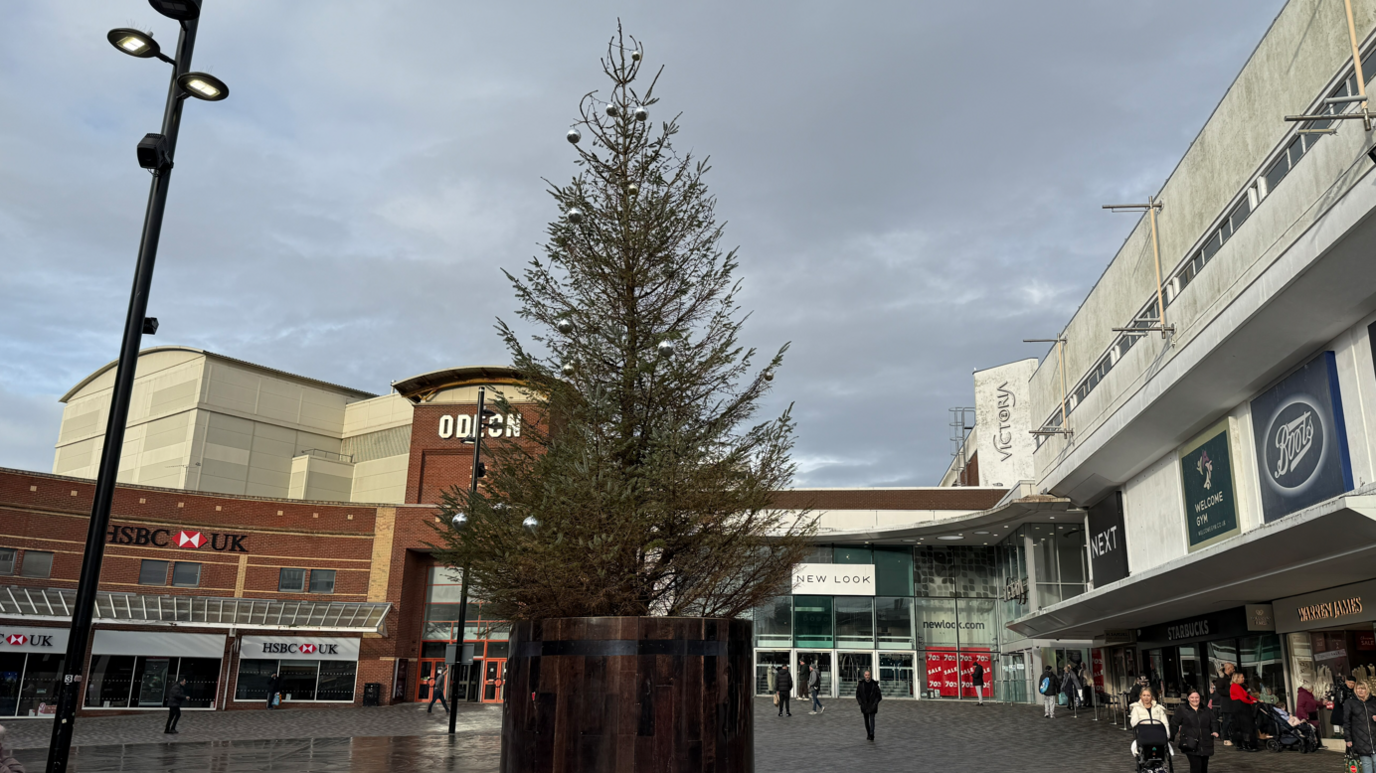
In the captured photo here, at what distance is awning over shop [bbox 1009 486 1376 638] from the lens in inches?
574

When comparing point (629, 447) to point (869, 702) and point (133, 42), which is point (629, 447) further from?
point (869, 702)

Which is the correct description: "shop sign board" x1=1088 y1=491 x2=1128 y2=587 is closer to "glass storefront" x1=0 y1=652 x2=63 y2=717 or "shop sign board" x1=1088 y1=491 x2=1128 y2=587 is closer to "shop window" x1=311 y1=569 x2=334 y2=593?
"shop window" x1=311 y1=569 x2=334 y2=593

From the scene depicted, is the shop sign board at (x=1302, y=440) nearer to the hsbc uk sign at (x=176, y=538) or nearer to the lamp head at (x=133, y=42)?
the lamp head at (x=133, y=42)

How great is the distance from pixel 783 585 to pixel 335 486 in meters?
54.5

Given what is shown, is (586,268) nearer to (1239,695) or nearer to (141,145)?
(141,145)

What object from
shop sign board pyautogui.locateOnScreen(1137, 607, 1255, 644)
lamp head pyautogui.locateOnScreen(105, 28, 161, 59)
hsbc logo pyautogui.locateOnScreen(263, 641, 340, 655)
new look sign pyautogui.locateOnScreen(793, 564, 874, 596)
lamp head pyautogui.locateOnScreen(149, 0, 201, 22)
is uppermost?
lamp head pyautogui.locateOnScreen(149, 0, 201, 22)

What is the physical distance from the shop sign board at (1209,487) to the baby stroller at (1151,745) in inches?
464

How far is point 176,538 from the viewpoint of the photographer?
3775 cm

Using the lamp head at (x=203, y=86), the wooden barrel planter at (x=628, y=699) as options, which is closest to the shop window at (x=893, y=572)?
the wooden barrel planter at (x=628, y=699)

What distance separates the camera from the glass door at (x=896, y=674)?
4088cm

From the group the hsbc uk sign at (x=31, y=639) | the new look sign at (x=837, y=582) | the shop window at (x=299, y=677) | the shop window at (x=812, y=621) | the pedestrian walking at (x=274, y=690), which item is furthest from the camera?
the new look sign at (x=837, y=582)

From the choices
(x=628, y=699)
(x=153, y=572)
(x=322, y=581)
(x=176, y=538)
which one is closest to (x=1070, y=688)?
(x=628, y=699)

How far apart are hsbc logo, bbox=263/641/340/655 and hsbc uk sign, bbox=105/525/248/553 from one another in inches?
156

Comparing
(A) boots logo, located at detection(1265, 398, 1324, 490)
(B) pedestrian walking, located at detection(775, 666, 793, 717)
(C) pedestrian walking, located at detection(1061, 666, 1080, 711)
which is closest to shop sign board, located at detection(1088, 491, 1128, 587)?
(C) pedestrian walking, located at detection(1061, 666, 1080, 711)
